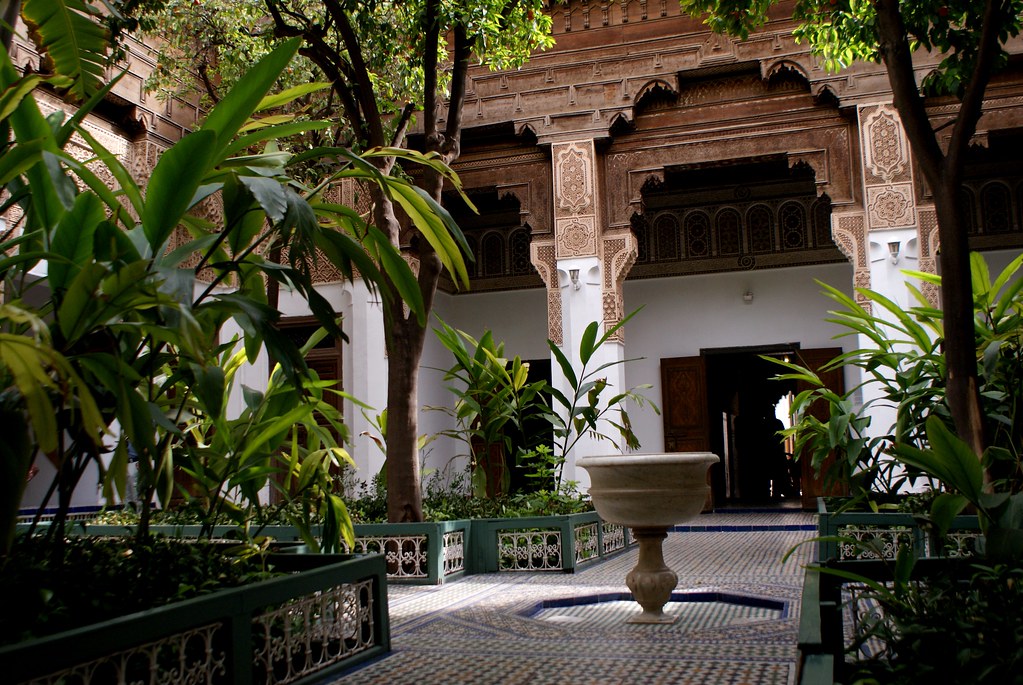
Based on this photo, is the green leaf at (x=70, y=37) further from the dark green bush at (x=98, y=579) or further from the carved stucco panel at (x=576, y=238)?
the carved stucco panel at (x=576, y=238)

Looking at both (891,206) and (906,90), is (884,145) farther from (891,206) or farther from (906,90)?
(906,90)

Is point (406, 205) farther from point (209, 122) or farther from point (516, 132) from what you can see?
point (516, 132)

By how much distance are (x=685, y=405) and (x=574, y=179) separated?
280 cm

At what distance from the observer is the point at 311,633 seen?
2660mm

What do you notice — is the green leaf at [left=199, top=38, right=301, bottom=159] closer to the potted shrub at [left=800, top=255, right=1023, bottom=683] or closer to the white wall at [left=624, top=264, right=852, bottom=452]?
the potted shrub at [left=800, top=255, right=1023, bottom=683]

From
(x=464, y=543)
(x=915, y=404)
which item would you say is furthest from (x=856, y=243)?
(x=464, y=543)

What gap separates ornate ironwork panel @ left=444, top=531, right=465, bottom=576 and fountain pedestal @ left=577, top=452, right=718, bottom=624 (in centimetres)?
165

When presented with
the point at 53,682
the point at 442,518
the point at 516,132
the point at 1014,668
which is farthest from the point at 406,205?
the point at 516,132

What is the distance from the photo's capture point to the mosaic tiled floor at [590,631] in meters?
2.64

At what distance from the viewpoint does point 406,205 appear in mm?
2342

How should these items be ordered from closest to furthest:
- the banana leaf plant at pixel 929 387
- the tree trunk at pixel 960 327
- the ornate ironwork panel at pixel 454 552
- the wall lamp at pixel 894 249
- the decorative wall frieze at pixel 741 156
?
1. the tree trunk at pixel 960 327
2. the banana leaf plant at pixel 929 387
3. the ornate ironwork panel at pixel 454 552
4. the wall lamp at pixel 894 249
5. the decorative wall frieze at pixel 741 156

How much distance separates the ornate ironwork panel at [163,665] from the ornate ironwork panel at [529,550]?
3064mm

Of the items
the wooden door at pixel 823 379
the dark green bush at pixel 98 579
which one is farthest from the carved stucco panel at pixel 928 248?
the dark green bush at pixel 98 579

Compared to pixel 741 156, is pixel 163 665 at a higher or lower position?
lower
